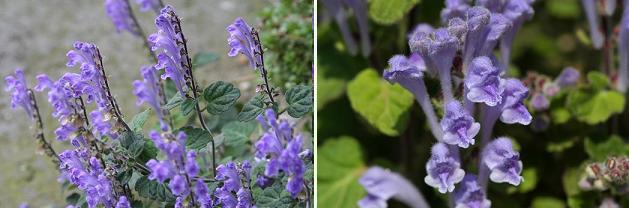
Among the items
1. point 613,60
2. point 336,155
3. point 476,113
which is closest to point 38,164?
point 336,155

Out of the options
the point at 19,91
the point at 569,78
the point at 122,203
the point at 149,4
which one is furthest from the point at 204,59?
the point at 569,78

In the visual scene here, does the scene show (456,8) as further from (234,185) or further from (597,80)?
(234,185)

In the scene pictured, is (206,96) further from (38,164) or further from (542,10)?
(542,10)

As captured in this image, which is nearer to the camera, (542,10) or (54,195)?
(54,195)

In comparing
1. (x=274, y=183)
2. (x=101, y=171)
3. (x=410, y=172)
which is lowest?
(x=410, y=172)

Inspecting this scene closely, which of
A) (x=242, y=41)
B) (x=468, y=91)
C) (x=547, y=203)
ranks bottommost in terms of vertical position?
(x=547, y=203)

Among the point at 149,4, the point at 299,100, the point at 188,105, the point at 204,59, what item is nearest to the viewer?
the point at 188,105

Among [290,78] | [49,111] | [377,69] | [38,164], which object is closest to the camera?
[377,69]

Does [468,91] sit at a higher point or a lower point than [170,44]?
lower

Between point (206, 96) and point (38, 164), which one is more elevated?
point (206, 96)
